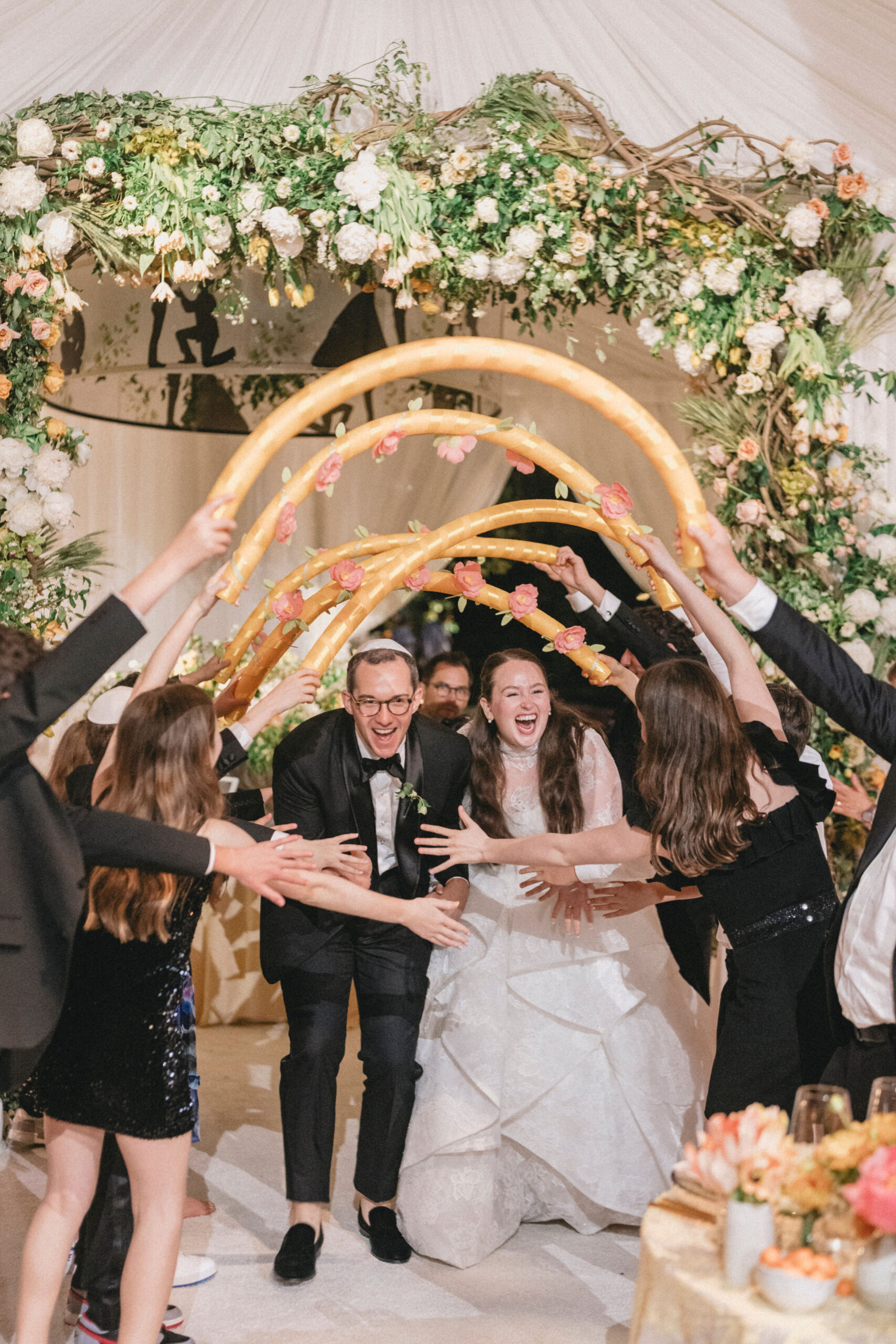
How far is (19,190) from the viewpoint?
12.6 ft

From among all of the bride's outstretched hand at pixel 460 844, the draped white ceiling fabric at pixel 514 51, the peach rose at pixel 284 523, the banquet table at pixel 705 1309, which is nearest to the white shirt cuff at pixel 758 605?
the banquet table at pixel 705 1309

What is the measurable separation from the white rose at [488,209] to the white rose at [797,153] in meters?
0.98

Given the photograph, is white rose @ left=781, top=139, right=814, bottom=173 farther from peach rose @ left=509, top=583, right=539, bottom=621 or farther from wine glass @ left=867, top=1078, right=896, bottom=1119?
wine glass @ left=867, top=1078, right=896, bottom=1119

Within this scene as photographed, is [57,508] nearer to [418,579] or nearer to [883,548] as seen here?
[418,579]

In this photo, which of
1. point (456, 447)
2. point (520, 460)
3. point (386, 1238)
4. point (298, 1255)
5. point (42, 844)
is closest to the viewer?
point (42, 844)

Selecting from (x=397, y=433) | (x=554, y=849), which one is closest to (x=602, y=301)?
(x=397, y=433)

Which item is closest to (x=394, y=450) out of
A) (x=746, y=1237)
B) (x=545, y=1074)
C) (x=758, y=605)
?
(x=758, y=605)

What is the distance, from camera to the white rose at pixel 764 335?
13.5 ft

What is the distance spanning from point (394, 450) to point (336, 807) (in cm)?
112

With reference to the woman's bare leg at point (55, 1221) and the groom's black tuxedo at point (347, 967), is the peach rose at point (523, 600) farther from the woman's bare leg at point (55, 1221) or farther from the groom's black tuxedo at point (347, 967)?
the woman's bare leg at point (55, 1221)

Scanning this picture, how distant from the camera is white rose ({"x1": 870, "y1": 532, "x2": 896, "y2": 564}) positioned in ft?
13.8

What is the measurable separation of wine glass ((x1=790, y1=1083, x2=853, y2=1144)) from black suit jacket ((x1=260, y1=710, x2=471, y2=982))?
1.69 m

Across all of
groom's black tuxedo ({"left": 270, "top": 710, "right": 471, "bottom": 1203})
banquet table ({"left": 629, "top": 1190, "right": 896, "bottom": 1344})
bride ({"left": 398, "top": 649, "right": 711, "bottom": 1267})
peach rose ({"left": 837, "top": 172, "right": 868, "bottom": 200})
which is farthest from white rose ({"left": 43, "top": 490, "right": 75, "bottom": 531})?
banquet table ({"left": 629, "top": 1190, "right": 896, "bottom": 1344})

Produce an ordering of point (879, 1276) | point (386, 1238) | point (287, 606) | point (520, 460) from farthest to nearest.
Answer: point (520, 460) → point (287, 606) → point (386, 1238) → point (879, 1276)
